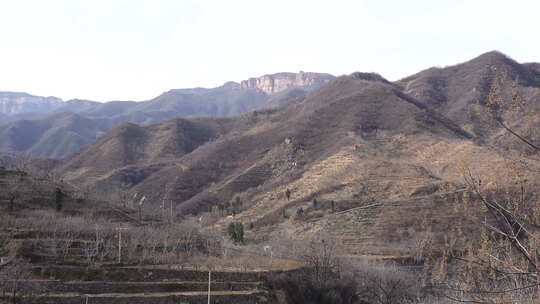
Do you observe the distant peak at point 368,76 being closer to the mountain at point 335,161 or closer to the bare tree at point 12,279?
the mountain at point 335,161

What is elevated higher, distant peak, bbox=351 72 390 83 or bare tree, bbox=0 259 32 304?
distant peak, bbox=351 72 390 83

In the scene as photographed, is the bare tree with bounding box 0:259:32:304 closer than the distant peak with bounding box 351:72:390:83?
Yes

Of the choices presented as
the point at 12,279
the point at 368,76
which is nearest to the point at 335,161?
the point at 12,279

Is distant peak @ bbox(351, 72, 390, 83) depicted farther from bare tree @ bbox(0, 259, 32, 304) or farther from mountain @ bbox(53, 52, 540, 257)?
bare tree @ bbox(0, 259, 32, 304)

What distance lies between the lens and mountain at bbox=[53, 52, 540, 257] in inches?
2092

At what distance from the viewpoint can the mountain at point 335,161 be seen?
5312cm

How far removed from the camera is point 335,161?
75500 mm

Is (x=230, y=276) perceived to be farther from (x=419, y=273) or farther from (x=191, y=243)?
(x=419, y=273)

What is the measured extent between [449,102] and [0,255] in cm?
12069

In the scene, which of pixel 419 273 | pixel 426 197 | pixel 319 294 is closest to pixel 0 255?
pixel 319 294

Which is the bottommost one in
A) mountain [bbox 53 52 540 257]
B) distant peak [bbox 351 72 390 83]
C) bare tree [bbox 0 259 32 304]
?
bare tree [bbox 0 259 32 304]

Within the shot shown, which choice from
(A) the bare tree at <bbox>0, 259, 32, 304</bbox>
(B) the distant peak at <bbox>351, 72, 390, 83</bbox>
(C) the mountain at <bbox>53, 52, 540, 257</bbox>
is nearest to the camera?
(A) the bare tree at <bbox>0, 259, 32, 304</bbox>

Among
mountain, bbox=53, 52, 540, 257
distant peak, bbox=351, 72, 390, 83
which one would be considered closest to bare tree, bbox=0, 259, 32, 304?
mountain, bbox=53, 52, 540, 257

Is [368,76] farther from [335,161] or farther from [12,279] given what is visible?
[12,279]
